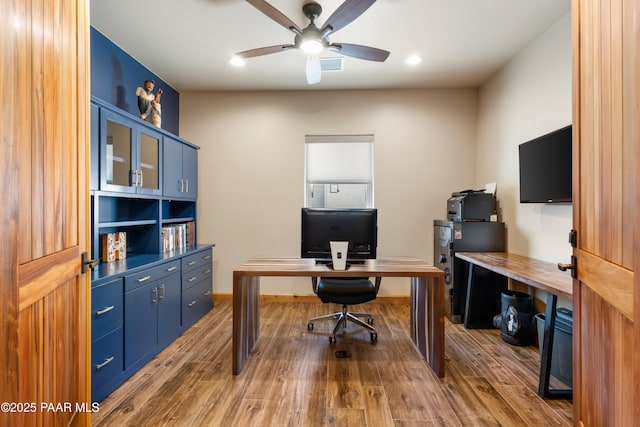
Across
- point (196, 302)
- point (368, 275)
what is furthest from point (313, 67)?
point (196, 302)

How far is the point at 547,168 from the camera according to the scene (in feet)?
8.33

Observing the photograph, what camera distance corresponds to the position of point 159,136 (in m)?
3.12

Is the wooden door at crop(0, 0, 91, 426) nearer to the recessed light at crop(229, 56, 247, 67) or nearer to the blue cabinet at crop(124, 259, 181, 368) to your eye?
the blue cabinet at crop(124, 259, 181, 368)

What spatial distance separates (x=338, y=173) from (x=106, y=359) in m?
3.14

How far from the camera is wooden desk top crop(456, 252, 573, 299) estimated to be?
1.89m

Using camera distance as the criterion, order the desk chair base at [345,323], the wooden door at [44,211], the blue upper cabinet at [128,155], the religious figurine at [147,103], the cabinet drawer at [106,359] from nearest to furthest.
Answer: the wooden door at [44,211] → the cabinet drawer at [106,359] → the blue upper cabinet at [128,155] → the desk chair base at [345,323] → the religious figurine at [147,103]

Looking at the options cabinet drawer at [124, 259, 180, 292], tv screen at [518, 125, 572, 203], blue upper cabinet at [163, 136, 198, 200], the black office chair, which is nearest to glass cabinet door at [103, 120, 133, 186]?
blue upper cabinet at [163, 136, 198, 200]

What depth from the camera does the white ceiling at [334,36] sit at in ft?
8.11

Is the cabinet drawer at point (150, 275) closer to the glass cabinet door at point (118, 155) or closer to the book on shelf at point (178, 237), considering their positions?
the book on shelf at point (178, 237)

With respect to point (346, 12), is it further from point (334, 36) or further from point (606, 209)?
point (606, 209)

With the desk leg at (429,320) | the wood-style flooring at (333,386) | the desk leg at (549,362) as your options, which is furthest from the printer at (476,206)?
the desk leg at (549,362)

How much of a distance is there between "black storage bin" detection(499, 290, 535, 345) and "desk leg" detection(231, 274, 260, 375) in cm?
230

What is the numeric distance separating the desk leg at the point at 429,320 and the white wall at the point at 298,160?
1.33 m

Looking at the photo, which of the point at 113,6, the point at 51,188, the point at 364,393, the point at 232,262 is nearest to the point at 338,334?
the point at 364,393
